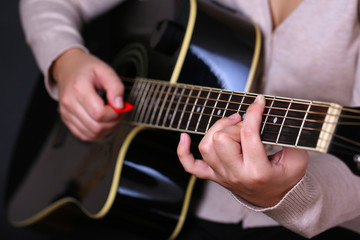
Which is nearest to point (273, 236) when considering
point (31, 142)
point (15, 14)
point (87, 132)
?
point (87, 132)

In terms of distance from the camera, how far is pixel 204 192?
2.92 ft

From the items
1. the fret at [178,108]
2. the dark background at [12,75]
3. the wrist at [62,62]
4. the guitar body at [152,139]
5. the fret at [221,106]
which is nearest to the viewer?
the fret at [221,106]

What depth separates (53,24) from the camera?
991 millimetres

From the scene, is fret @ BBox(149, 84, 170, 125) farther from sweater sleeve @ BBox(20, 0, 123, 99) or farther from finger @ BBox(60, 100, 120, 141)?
sweater sleeve @ BBox(20, 0, 123, 99)

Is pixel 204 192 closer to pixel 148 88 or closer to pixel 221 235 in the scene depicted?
pixel 221 235

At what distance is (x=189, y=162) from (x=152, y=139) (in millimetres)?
249

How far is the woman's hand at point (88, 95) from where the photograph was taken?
0.82 metres

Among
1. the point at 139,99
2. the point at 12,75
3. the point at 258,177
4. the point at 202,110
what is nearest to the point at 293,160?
the point at 258,177

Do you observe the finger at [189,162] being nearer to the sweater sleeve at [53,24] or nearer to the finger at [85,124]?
the finger at [85,124]

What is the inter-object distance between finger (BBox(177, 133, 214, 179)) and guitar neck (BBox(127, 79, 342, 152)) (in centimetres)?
4

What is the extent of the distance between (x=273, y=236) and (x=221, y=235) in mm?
131

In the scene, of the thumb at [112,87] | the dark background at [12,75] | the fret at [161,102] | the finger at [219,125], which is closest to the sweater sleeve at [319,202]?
the finger at [219,125]

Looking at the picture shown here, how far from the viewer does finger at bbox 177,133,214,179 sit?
0.58m

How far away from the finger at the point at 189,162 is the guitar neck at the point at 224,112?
4 cm
